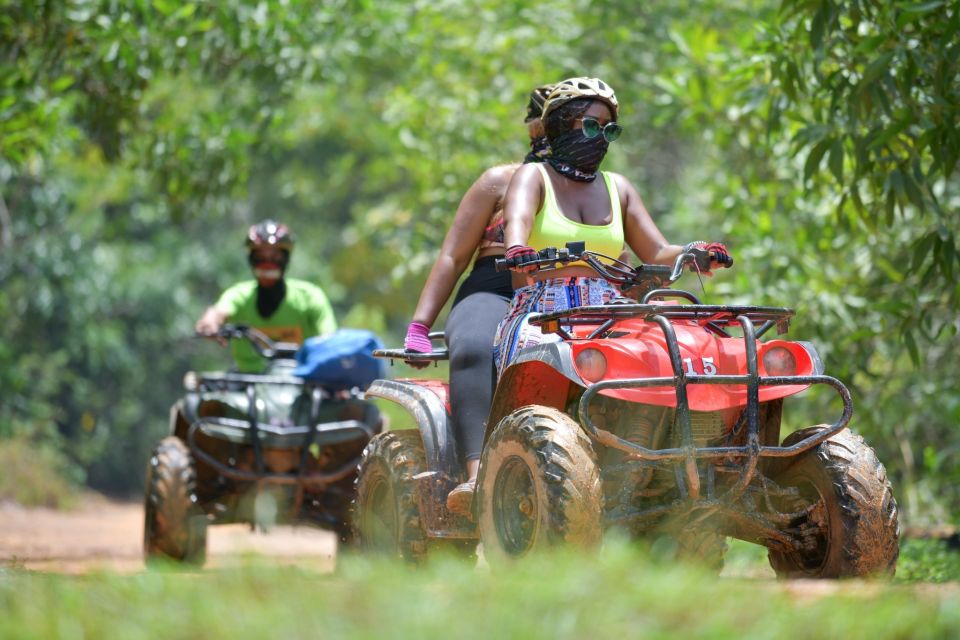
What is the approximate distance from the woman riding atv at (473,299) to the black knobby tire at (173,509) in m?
3.88

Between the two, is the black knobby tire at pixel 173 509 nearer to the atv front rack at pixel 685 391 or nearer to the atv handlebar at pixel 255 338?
the atv handlebar at pixel 255 338

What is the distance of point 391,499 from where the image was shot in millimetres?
6742

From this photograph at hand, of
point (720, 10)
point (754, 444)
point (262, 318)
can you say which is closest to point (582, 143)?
point (754, 444)

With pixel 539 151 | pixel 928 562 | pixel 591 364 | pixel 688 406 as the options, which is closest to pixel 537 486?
pixel 591 364

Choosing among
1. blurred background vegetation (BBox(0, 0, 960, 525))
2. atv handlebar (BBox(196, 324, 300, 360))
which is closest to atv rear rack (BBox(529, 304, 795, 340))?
blurred background vegetation (BBox(0, 0, 960, 525))

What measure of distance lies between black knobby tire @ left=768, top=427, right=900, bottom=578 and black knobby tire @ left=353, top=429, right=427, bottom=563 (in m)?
1.72

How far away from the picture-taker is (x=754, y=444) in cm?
535

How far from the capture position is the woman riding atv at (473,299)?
6273mm

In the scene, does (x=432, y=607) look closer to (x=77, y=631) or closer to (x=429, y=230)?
(x=77, y=631)

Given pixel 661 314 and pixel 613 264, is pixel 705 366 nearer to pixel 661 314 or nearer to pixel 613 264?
pixel 661 314

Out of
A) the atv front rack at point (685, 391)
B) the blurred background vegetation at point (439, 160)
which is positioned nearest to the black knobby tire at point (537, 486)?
the atv front rack at point (685, 391)

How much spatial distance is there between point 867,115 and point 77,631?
18.6 feet

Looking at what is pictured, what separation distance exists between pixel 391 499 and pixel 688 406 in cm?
186

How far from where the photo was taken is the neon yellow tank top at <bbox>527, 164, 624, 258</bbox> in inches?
247
